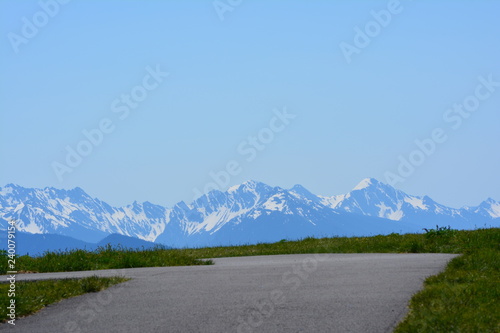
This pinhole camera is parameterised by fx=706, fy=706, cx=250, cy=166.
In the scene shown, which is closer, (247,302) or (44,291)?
(247,302)

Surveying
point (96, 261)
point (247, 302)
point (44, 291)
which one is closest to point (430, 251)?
Answer: point (96, 261)

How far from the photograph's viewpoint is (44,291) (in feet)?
44.4

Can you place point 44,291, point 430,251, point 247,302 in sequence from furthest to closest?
1. point 430,251
2. point 44,291
3. point 247,302

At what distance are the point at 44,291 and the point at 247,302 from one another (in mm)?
4288

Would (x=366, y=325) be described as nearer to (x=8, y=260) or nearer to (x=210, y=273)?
(x=210, y=273)

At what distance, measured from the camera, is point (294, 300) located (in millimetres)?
11898

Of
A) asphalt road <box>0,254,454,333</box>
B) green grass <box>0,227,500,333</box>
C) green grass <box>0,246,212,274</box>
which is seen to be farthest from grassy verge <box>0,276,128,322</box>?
green grass <box>0,227,500,333</box>

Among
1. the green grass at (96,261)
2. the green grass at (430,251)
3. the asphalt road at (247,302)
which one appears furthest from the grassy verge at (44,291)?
the green grass at (430,251)

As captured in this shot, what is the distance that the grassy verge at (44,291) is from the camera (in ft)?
39.0

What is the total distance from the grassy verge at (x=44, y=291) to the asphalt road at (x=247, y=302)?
26cm

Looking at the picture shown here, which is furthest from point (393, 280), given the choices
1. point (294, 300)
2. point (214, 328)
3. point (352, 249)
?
point (352, 249)

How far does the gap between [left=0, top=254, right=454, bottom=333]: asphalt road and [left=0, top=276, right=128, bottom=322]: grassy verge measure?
10.1 inches

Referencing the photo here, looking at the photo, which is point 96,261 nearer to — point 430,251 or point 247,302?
point 247,302

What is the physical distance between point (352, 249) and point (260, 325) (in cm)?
1445
